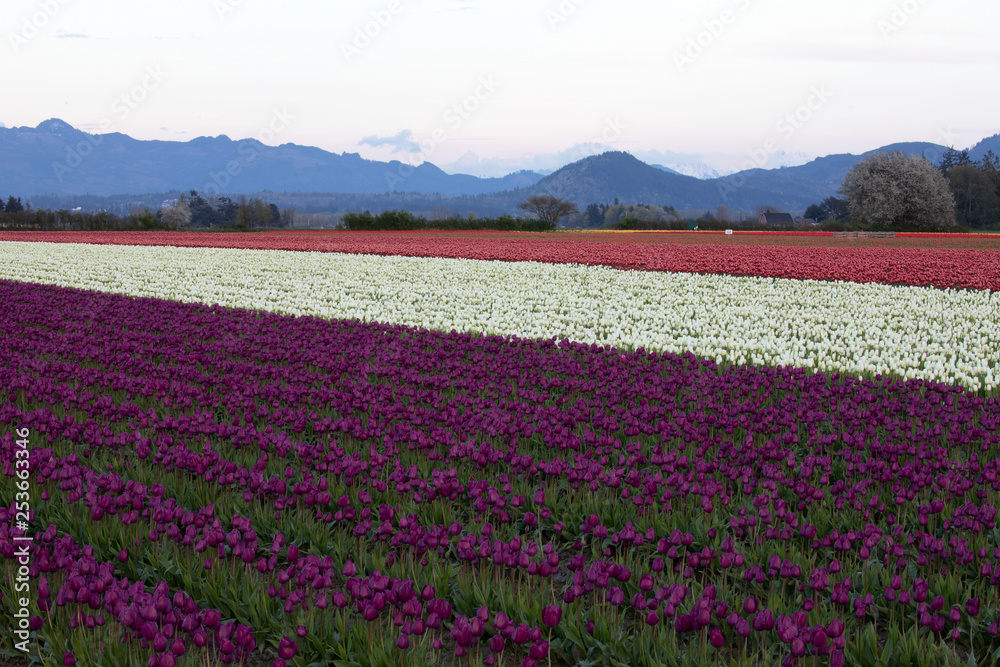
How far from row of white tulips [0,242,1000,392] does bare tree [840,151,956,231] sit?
63.3 meters

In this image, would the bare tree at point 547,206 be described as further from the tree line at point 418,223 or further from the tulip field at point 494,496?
the tulip field at point 494,496

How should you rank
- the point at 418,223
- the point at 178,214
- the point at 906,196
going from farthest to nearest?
1. the point at 178,214
2. the point at 906,196
3. the point at 418,223

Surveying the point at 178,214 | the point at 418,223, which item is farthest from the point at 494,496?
the point at 178,214

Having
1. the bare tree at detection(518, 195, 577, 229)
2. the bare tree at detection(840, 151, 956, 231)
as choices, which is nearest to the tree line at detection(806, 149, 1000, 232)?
the bare tree at detection(840, 151, 956, 231)

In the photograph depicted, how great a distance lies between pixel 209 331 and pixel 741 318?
10783mm

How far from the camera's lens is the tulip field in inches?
144

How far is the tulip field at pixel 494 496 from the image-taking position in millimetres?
3654

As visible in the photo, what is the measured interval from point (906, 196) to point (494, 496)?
8648 centimetres

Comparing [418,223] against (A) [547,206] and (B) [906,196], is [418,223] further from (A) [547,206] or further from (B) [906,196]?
(B) [906,196]

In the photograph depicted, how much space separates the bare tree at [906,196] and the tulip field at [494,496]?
73.2 metres

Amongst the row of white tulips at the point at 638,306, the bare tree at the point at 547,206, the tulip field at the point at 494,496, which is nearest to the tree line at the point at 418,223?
the bare tree at the point at 547,206

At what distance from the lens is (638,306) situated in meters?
17.3

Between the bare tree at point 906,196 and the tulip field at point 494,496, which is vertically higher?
the bare tree at point 906,196

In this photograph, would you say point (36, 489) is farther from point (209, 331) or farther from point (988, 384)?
point (988, 384)
